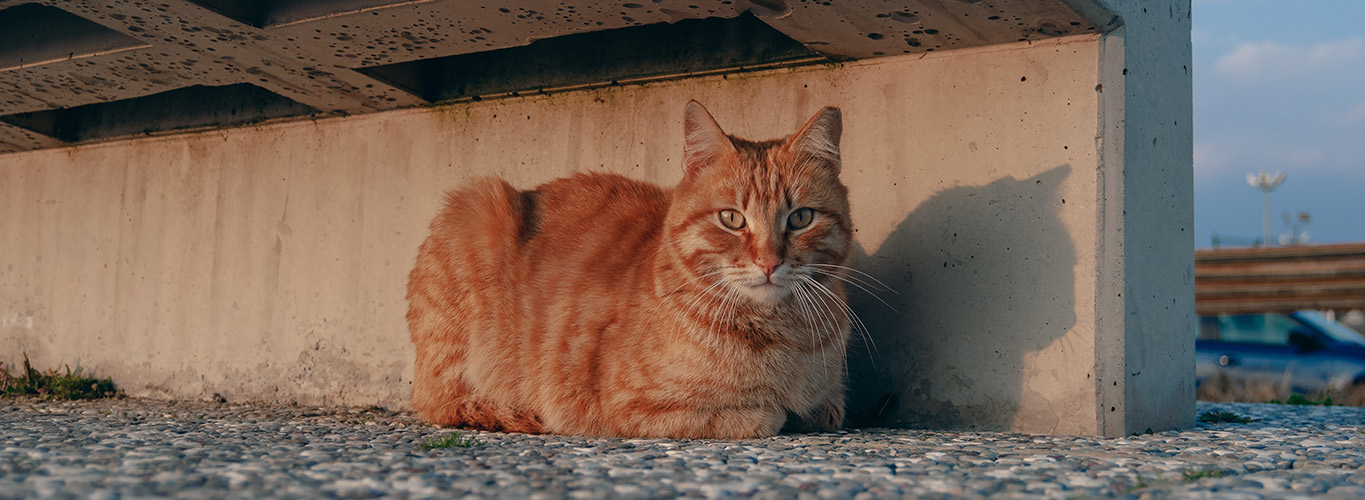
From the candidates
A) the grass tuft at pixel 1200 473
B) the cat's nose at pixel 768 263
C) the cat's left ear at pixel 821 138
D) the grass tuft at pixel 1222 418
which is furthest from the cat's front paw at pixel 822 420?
the grass tuft at pixel 1222 418

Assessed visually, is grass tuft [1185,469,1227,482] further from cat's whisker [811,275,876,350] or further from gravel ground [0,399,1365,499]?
cat's whisker [811,275,876,350]

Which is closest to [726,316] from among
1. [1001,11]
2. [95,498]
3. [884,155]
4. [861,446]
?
[861,446]

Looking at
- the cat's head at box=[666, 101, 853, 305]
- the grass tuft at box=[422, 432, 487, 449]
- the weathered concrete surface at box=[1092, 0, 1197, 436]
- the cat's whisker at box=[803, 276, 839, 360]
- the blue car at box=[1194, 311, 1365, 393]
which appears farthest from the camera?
the blue car at box=[1194, 311, 1365, 393]

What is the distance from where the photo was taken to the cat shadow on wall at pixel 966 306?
399cm

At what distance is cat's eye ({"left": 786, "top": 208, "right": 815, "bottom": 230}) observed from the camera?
3652mm

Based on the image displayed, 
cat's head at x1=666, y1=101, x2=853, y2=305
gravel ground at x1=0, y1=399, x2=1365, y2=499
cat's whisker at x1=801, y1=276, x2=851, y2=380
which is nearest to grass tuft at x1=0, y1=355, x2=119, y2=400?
gravel ground at x1=0, y1=399, x2=1365, y2=499

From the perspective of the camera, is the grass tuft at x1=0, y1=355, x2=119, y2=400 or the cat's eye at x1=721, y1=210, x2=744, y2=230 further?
the grass tuft at x1=0, y1=355, x2=119, y2=400

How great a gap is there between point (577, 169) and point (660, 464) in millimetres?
2570

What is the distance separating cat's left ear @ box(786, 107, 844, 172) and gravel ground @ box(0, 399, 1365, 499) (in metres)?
1.10

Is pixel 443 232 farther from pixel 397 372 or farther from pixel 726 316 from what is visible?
pixel 726 316

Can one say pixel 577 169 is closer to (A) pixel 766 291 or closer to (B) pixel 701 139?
(B) pixel 701 139

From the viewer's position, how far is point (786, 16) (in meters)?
4.00

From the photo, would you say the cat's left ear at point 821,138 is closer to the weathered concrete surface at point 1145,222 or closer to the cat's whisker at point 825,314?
the cat's whisker at point 825,314

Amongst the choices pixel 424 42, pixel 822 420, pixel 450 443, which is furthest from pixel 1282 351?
pixel 450 443
